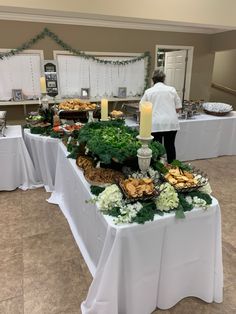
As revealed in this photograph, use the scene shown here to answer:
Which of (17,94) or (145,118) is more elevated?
(145,118)

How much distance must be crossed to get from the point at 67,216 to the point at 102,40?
3258mm

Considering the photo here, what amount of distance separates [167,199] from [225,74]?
275 inches

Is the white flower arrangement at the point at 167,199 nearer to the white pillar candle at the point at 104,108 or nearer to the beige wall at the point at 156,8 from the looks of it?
the white pillar candle at the point at 104,108

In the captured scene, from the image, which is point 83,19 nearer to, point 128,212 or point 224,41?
point 224,41

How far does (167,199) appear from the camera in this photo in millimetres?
1247

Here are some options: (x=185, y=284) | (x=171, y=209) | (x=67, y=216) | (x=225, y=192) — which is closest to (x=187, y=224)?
(x=171, y=209)

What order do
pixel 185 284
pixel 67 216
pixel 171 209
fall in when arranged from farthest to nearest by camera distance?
pixel 67 216
pixel 185 284
pixel 171 209

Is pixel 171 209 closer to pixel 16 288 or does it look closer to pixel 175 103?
pixel 16 288

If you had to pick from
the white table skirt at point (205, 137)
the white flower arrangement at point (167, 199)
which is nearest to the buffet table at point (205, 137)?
the white table skirt at point (205, 137)

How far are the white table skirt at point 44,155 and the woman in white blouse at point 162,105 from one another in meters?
1.17

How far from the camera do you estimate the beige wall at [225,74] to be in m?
6.85

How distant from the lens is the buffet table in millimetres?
3744

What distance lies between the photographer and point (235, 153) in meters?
4.26

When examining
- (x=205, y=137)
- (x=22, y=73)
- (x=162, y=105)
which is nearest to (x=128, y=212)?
(x=162, y=105)
